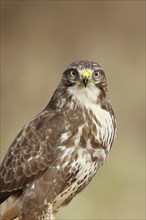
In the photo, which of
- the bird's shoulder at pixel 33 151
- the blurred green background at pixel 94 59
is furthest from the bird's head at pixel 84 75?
the blurred green background at pixel 94 59

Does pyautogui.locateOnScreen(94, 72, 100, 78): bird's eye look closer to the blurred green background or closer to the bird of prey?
the bird of prey

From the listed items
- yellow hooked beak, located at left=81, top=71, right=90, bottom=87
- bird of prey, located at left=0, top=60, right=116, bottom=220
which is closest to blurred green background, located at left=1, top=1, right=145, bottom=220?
bird of prey, located at left=0, top=60, right=116, bottom=220

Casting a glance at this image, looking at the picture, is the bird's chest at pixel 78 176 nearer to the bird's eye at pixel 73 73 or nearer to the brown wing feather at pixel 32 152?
the brown wing feather at pixel 32 152

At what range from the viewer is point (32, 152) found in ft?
33.2

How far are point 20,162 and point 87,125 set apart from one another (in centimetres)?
60

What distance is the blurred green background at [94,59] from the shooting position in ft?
44.8

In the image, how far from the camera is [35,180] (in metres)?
10.1

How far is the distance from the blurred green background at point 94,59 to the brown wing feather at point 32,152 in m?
2.65

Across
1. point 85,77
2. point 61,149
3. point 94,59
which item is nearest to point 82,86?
point 85,77

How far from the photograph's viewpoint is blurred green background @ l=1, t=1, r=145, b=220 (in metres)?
13.7

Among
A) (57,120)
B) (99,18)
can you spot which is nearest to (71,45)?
(99,18)

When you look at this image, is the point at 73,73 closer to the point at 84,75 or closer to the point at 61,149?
the point at 84,75

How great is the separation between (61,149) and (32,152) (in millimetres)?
243

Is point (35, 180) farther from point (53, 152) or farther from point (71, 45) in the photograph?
point (71, 45)
